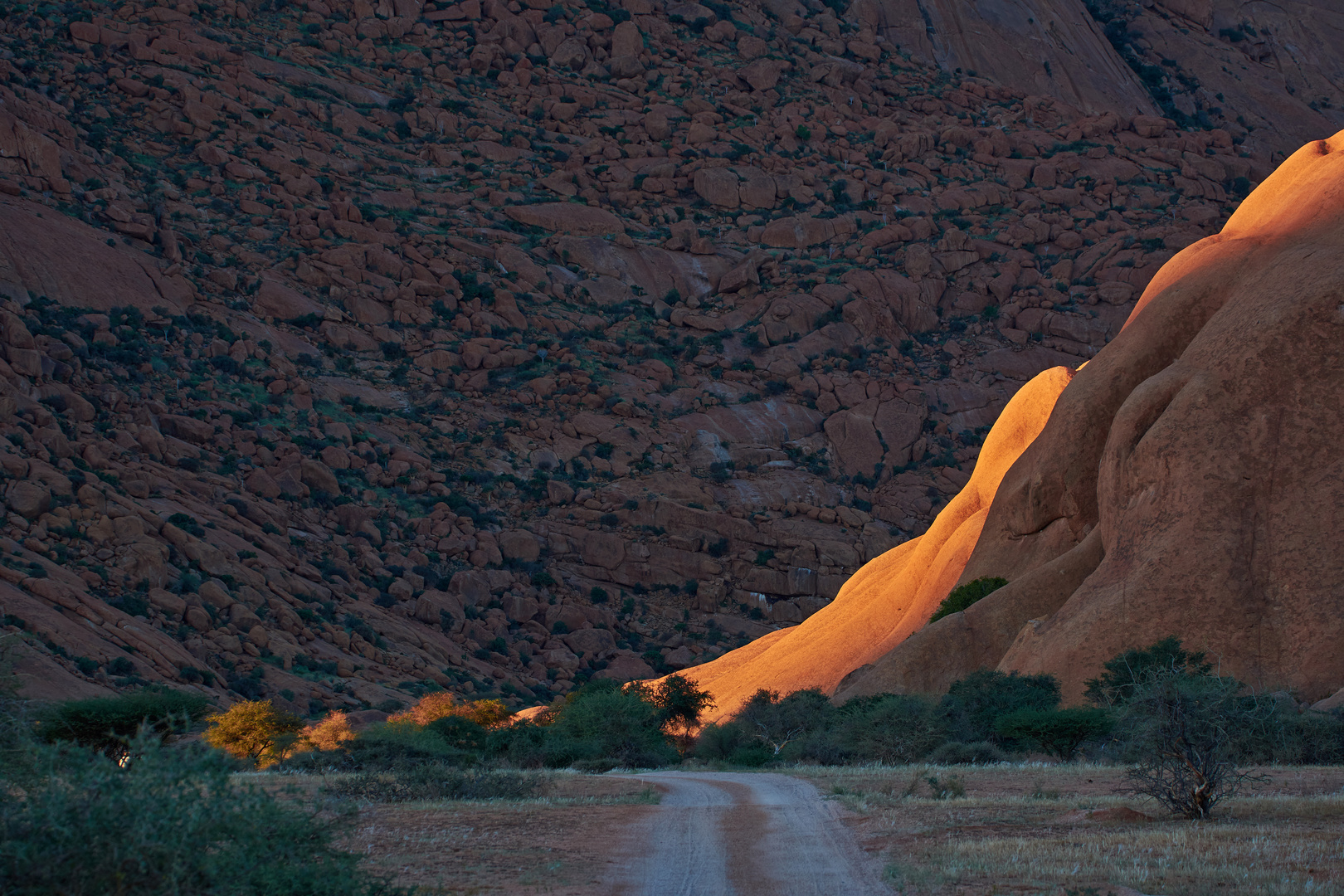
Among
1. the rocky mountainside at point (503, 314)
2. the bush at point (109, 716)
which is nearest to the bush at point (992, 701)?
the bush at point (109, 716)

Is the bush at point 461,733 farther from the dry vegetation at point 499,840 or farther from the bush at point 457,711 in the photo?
the dry vegetation at point 499,840

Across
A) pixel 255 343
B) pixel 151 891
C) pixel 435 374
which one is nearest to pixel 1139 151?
pixel 435 374

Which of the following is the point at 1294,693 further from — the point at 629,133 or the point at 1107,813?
the point at 629,133

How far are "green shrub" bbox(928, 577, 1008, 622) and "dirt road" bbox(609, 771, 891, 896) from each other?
17.2 meters

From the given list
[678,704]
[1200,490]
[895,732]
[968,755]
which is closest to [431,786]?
[968,755]

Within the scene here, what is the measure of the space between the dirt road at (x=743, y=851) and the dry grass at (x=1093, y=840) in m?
0.38

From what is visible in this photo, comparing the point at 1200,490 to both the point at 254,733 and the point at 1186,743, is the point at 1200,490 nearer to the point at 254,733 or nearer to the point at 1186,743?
the point at 1186,743

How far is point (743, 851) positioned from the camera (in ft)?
34.0

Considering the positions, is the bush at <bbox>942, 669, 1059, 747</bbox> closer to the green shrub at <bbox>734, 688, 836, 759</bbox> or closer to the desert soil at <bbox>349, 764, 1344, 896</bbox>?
the green shrub at <bbox>734, 688, 836, 759</bbox>

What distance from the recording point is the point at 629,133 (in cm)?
9412

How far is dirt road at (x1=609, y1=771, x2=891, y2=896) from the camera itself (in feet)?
28.2

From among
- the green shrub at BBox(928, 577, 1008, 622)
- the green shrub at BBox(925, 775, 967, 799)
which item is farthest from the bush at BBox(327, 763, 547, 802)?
the green shrub at BBox(928, 577, 1008, 622)

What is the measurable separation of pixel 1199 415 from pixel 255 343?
51.1 m

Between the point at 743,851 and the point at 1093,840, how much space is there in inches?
122
